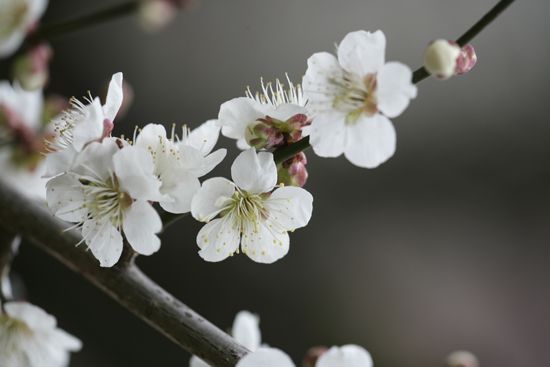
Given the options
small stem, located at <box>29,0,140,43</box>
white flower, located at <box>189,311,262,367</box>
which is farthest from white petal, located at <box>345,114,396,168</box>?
small stem, located at <box>29,0,140,43</box>

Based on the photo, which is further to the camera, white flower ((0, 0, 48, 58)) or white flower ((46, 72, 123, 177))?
white flower ((0, 0, 48, 58))

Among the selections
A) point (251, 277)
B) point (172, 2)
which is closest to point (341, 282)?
point (251, 277)

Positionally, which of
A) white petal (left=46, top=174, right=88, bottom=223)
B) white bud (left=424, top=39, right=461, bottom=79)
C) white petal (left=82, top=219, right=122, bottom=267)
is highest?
white bud (left=424, top=39, right=461, bottom=79)

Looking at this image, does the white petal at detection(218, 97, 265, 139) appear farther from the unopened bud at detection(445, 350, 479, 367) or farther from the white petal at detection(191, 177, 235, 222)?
the unopened bud at detection(445, 350, 479, 367)

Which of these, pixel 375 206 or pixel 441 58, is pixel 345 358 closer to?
pixel 441 58

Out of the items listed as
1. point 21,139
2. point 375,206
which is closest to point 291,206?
point 21,139

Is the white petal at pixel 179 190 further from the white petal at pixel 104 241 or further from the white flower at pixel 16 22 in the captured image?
the white flower at pixel 16 22

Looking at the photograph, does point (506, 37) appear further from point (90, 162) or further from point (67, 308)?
point (90, 162)
